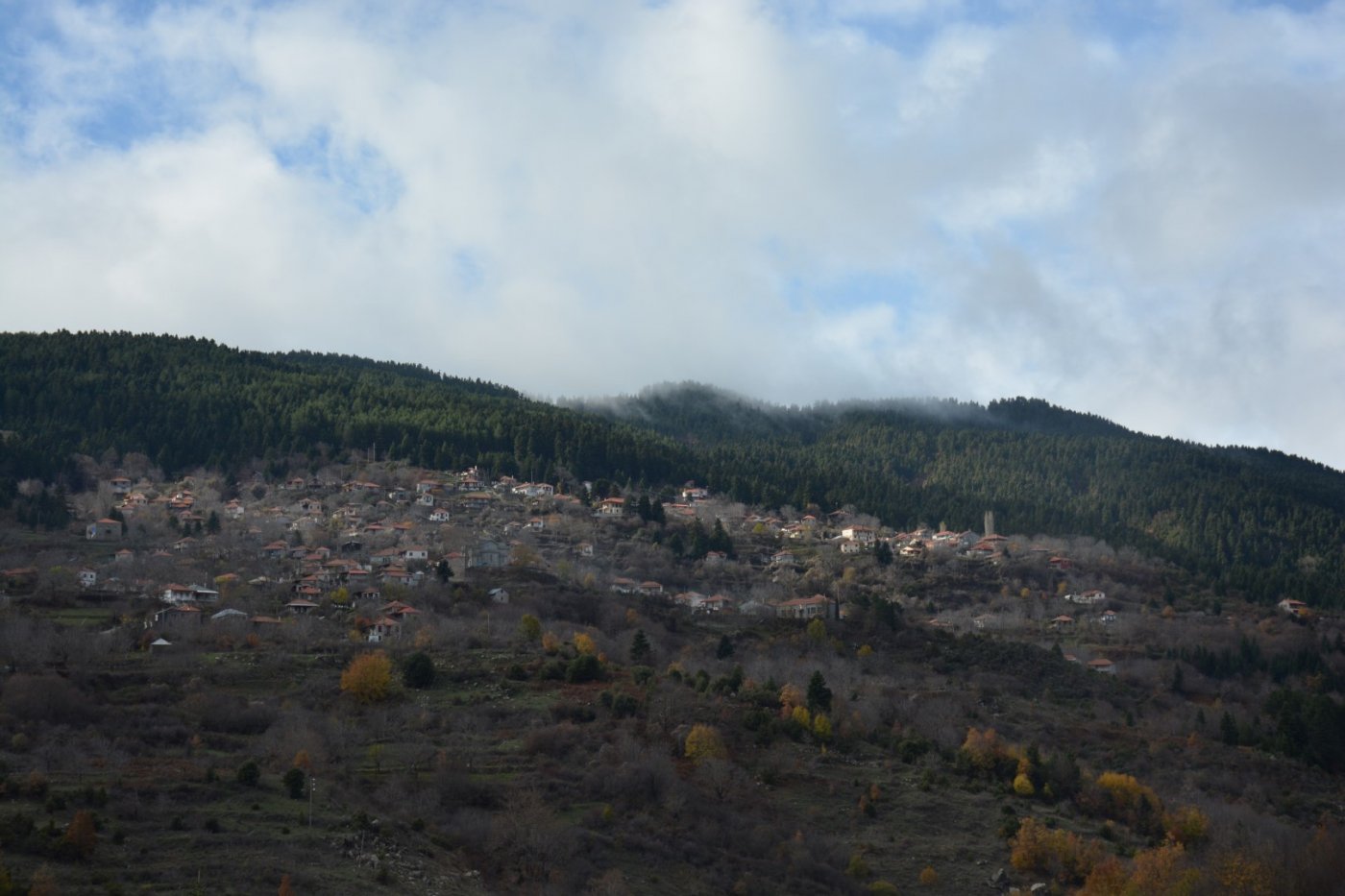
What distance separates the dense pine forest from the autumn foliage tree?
4532 centimetres

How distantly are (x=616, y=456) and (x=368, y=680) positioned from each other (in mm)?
75840

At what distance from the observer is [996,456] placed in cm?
15925

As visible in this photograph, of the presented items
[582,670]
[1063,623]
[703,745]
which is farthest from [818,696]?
[1063,623]

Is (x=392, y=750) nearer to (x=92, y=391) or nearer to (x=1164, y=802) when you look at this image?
(x=1164, y=802)

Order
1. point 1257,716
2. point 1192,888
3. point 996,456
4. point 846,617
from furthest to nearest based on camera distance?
1. point 996,456
2. point 846,617
3. point 1257,716
4. point 1192,888

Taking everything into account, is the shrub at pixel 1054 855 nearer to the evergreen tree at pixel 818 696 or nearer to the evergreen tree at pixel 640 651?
the evergreen tree at pixel 818 696

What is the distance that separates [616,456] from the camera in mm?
128750

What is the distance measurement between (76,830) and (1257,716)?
6150 centimetres

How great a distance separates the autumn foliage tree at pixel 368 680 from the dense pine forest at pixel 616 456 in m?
45.3

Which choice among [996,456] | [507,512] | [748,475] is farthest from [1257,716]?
[996,456]

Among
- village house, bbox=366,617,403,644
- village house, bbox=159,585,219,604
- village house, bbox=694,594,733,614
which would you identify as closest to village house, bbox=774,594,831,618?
village house, bbox=694,594,733,614

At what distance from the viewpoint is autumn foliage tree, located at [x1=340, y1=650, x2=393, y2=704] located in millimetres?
53594

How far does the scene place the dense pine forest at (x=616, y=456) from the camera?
11150cm

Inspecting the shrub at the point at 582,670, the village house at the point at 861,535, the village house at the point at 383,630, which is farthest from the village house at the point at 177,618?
the village house at the point at 861,535
